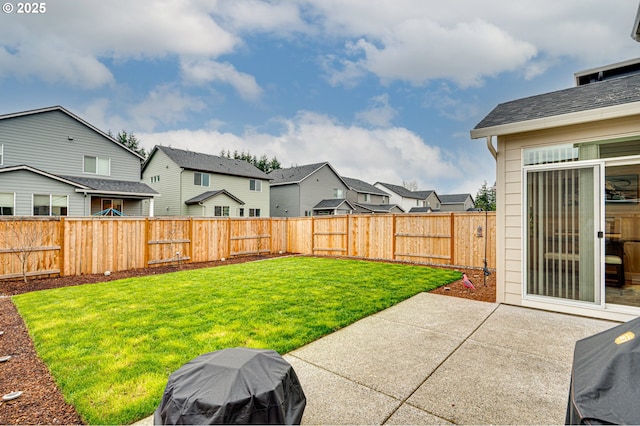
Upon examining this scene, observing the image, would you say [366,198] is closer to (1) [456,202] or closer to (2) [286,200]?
(2) [286,200]

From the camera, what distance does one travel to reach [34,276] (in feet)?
24.5

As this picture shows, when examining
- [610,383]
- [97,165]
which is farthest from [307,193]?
[610,383]

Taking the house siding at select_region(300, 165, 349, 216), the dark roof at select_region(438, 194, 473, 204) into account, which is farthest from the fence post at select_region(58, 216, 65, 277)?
the dark roof at select_region(438, 194, 473, 204)

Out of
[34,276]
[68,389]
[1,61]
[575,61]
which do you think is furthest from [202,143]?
[68,389]

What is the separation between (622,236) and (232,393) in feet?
18.7

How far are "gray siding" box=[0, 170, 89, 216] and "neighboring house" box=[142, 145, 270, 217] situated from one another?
6850 mm

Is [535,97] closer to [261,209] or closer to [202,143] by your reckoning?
[261,209]

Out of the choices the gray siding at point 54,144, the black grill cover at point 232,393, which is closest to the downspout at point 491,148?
the black grill cover at point 232,393

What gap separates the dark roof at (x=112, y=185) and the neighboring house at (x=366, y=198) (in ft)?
61.0

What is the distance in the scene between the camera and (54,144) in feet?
50.0

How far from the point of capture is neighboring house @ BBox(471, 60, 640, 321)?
14.5ft

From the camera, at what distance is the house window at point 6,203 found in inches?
497

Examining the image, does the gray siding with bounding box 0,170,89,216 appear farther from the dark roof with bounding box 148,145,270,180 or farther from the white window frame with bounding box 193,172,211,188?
the white window frame with bounding box 193,172,211,188

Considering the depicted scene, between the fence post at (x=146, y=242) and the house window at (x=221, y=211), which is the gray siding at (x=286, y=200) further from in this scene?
the fence post at (x=146, y=242)
